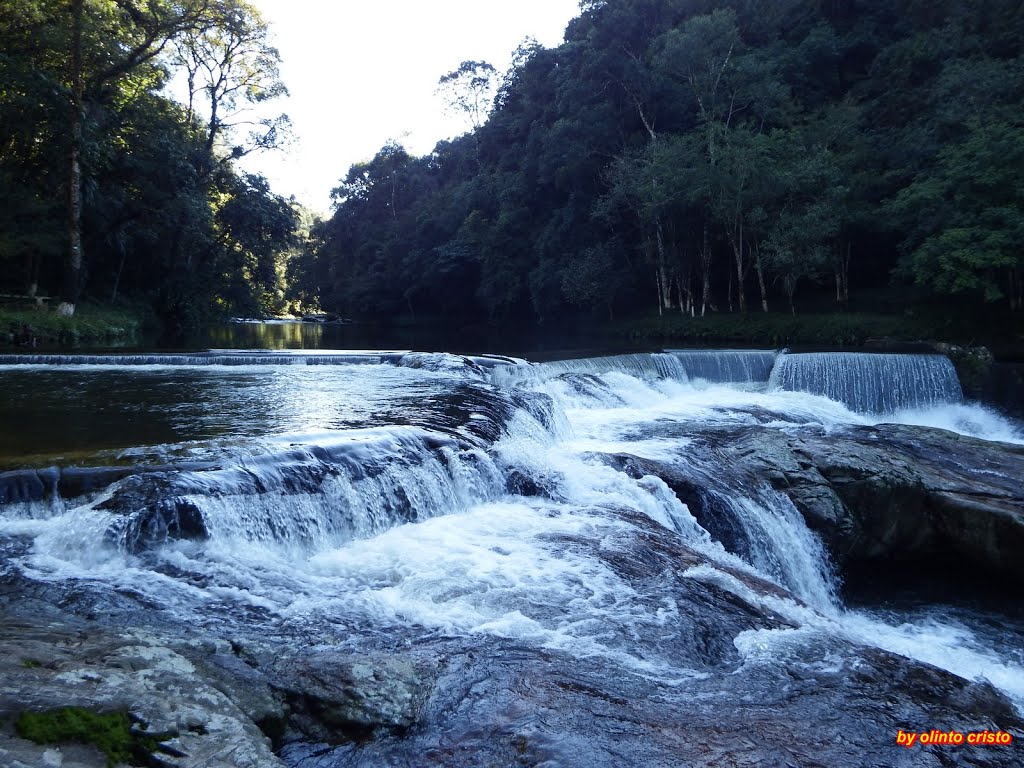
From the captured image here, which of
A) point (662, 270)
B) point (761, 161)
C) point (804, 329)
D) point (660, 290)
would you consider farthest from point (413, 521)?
point (660, 290)

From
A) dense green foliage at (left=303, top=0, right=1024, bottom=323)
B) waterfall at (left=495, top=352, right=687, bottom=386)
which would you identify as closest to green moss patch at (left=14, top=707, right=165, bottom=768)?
waterfall at (left=495, top=352, right=687, bottom=386)

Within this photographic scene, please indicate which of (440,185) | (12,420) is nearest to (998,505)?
(12,420)

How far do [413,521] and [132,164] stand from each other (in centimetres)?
2180

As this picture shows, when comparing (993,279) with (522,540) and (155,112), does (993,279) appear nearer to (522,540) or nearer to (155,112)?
(522,540)

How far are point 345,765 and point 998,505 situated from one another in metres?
8.16

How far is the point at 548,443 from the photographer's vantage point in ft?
31.1

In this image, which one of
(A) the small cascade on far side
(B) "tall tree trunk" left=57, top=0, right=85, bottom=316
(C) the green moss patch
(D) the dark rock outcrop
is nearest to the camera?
(C) the green moss patch

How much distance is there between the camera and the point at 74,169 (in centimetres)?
1834

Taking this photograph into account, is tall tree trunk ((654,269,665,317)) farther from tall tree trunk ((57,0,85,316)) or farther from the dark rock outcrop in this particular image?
tall tree trunk ((57,0,85,316))

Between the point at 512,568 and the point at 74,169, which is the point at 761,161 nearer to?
the point at 512,568

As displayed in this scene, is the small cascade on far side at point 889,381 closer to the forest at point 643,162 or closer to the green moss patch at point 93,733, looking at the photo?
the forest at point 643,162

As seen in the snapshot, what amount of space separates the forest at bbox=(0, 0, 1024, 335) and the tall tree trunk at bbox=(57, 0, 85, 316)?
79 mm

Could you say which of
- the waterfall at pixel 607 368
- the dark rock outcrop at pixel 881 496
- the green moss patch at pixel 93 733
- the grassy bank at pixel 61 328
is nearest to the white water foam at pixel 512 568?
the dark rock outcrop at pixel 881 496

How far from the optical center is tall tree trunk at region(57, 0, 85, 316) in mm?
→ 17953
